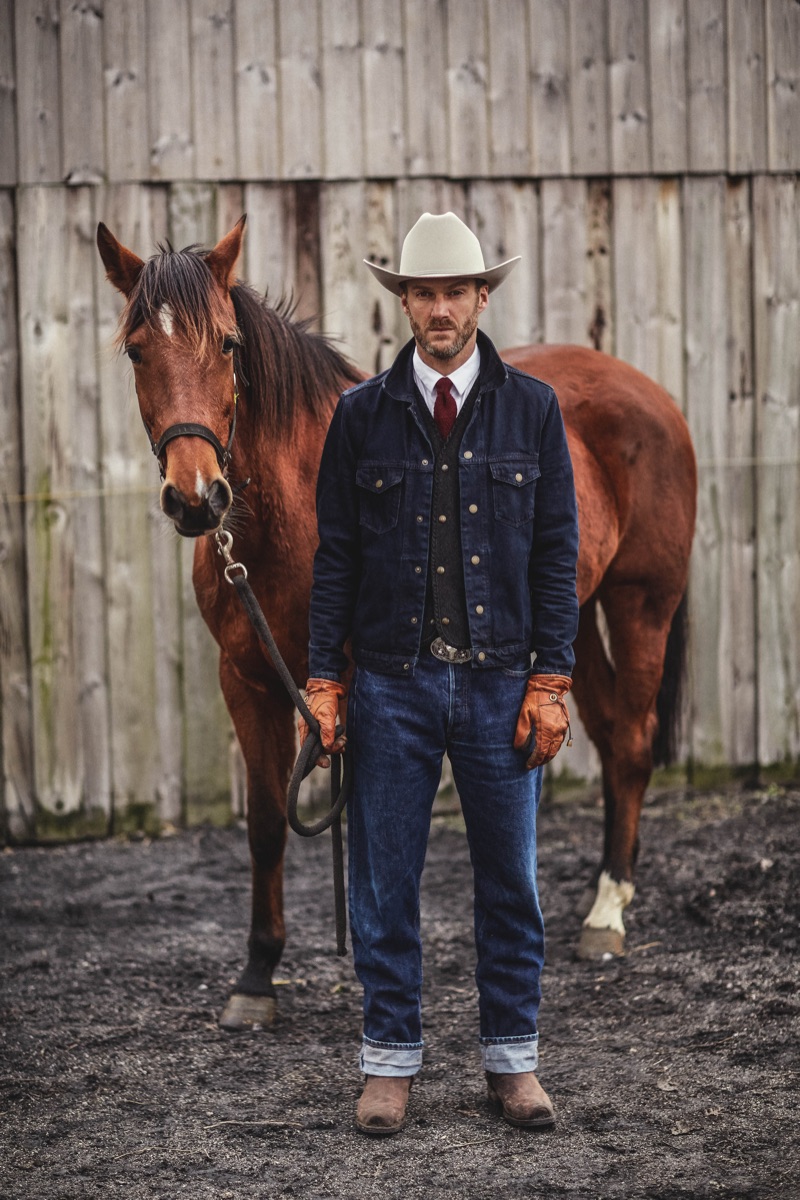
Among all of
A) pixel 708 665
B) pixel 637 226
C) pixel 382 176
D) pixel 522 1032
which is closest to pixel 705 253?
pixel 637 226

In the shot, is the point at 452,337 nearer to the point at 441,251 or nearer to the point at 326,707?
the point at 441,251

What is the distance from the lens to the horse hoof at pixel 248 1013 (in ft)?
11.3

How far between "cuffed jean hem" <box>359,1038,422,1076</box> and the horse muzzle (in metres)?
1.23

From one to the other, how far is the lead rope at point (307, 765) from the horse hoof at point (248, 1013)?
664 mm

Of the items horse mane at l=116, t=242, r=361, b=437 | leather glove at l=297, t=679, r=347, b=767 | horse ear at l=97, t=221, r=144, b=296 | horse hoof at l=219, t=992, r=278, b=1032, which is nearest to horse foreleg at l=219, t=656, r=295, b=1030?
horse hoof at l=219, t=992, r=278, b=1032

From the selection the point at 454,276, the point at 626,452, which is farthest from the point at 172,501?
the point at 626,452

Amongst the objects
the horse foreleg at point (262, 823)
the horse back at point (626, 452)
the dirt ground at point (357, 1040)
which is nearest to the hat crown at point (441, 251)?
the horse foreleg at point (262, 823)

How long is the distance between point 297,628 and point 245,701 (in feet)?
1.05

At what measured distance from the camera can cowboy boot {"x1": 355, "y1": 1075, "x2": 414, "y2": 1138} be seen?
8.91 ft

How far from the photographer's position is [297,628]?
3301 mm

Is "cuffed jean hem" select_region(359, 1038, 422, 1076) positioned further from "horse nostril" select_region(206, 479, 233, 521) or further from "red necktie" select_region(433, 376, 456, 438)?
"red necktie" select_region(433, 376, 456, 438)

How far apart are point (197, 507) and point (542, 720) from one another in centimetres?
89

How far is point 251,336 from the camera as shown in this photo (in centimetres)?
315

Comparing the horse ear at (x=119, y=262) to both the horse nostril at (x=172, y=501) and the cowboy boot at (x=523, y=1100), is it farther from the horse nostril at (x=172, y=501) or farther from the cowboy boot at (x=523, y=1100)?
the cowboy boot at (x=523, y=1100)
